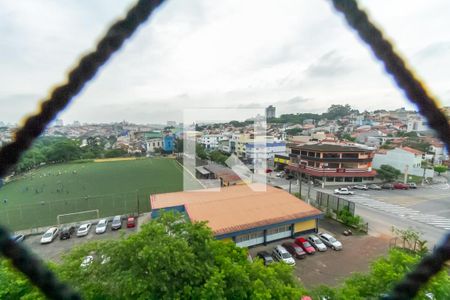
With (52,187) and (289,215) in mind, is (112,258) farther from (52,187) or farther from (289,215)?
(52,187)

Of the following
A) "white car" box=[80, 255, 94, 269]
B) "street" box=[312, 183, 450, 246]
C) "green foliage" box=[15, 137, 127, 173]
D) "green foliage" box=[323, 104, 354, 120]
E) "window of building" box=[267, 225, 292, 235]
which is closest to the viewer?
"white car" box=[80, 255, 94, 269]

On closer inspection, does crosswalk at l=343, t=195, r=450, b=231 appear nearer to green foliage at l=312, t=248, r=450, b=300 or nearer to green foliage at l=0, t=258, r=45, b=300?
green foliage at l=312, t=248, r=450, b=300

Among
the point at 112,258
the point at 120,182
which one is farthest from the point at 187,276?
the point at 120,182

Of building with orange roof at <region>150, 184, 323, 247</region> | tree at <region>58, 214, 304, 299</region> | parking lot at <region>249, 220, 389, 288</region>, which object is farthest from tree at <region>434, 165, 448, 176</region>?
tree at <region>58, 214, 304, 299</region>

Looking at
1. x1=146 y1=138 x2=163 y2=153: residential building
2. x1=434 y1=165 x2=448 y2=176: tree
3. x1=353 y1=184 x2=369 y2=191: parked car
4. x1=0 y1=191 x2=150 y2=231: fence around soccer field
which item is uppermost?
x1=146 y1=138 x2=163 y2=153: residential building

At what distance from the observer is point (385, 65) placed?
1.64 feet

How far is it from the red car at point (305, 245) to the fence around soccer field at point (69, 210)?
300 inches

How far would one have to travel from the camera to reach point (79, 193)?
1495cm

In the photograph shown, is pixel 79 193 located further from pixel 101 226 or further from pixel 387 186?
pixel 387 186

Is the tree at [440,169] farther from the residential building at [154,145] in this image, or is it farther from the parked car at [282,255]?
the residential building at [154,145]

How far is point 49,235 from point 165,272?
27.4 feet

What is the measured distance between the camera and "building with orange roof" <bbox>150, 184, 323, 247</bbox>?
8.26 m

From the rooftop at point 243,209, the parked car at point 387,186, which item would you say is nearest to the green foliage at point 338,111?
the parked car at point 387,186

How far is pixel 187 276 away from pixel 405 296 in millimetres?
3793
